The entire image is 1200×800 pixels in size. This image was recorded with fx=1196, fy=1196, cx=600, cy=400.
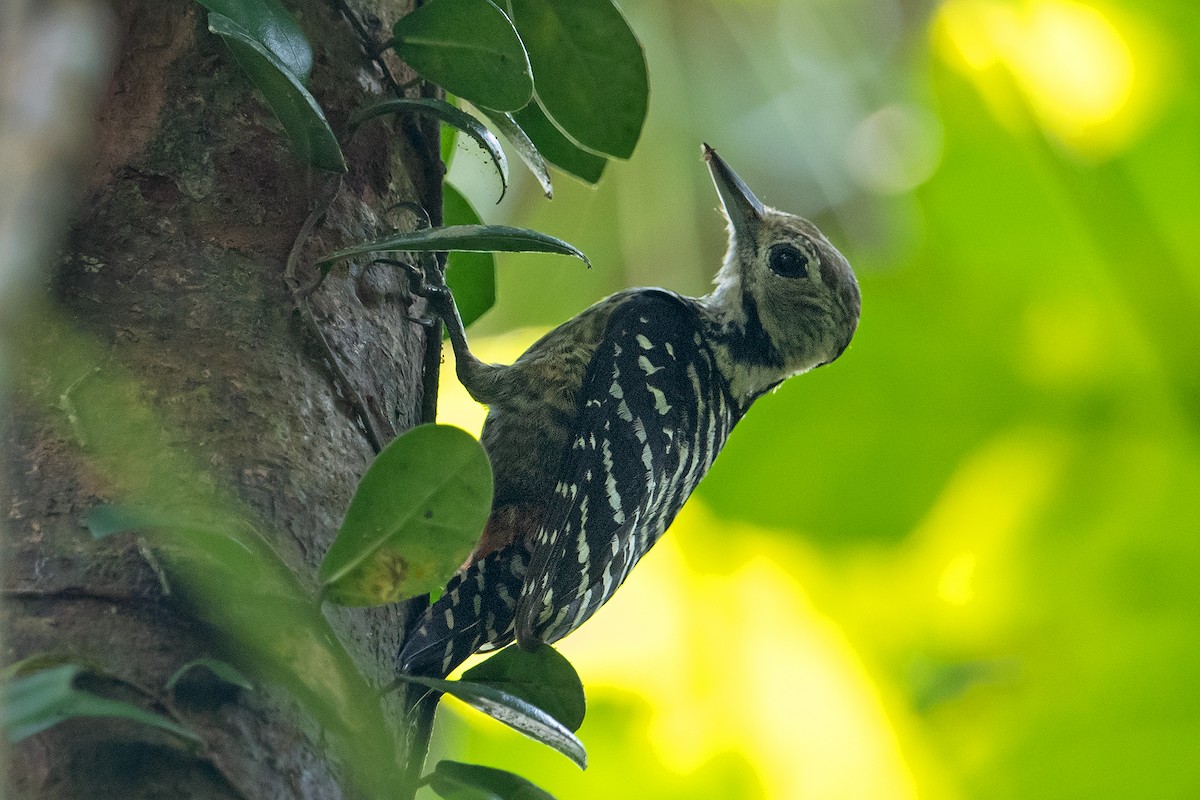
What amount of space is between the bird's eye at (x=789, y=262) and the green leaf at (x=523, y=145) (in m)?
1.35

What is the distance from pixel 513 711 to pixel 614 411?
114 cm

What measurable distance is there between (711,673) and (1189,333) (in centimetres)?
135

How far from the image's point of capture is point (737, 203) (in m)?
3.09

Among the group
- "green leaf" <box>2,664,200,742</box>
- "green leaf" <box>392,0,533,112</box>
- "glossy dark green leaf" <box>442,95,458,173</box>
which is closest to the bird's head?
"glossy dark green leaf" <box>442,95,458,173</box>

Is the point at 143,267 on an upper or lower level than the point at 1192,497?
lower

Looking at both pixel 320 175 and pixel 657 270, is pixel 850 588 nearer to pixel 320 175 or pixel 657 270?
pixel 320 175

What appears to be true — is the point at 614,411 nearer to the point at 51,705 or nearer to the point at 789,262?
the point at 789,262

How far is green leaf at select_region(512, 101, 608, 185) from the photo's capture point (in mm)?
1906

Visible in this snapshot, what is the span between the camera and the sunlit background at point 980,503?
1616 mm

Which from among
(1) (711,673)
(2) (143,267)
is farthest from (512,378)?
(2) (143,267)

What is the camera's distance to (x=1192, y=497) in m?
1.58

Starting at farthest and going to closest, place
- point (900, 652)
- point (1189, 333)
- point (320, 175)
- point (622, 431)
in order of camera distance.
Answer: point (622, 431) → point (900, 652) → point (320, 175) → point (1189, 333)

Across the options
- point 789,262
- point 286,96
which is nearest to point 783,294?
point 789,262

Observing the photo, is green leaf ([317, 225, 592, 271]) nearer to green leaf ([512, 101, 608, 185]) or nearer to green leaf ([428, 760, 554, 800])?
green leaf ([512, 101, 608, 185])
